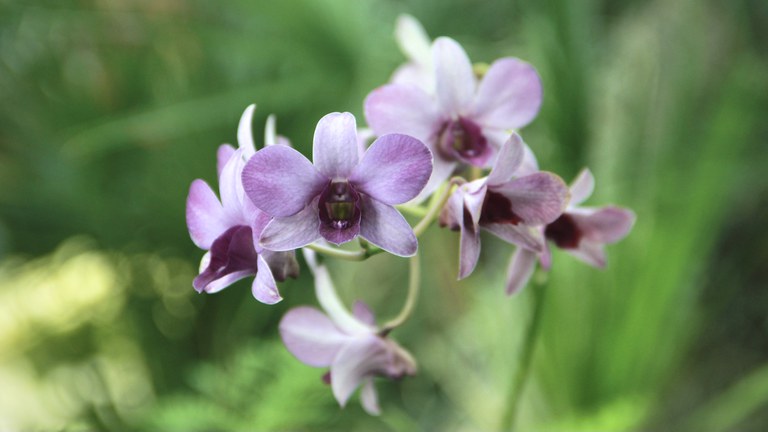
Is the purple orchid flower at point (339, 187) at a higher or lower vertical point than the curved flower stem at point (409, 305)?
higher

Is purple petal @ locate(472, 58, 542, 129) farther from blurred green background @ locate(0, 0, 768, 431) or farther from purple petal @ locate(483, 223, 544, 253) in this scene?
blurred green background @ locate(0, 0, 768, 431)

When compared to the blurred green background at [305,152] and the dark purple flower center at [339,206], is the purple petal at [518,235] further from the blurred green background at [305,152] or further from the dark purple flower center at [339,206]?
the blurred green background at [305,152]

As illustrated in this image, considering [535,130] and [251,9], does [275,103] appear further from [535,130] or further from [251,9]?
[535,130]

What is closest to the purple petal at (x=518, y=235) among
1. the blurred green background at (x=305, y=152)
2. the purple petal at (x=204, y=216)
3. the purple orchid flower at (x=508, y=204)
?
the purple orchid flower at (x=508, y=204)

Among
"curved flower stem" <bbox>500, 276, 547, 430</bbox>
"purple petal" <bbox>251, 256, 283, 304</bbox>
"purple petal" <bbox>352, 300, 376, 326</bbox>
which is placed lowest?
"curved flower stem" <bbox>500, 276, 547, 430</bbox>

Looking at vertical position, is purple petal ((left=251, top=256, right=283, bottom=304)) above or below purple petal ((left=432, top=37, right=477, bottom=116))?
below

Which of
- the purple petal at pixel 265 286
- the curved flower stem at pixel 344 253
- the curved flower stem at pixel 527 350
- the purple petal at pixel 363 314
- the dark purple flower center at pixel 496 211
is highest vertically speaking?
the dark purple flower center at pixel 496 211

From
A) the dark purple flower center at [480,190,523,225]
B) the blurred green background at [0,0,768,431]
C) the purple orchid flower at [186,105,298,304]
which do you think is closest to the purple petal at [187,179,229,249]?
the purple orchid flower at [186,105,298,304]

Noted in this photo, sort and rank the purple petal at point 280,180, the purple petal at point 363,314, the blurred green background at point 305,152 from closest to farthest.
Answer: the purple petal at point 280,180, the purple petal at point 363,314, the blurred green background at point 305,152
